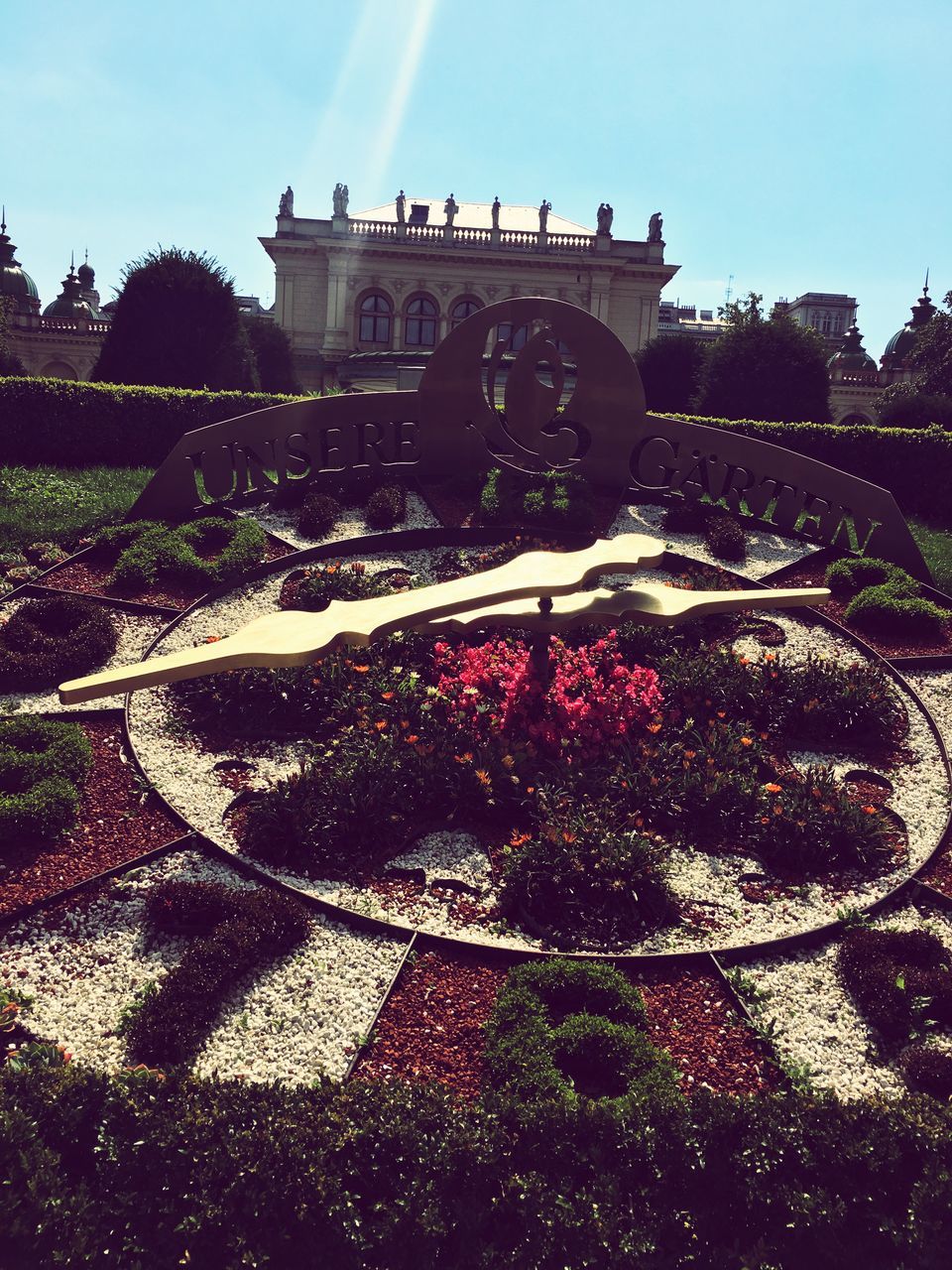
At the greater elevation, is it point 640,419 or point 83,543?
point 640,419

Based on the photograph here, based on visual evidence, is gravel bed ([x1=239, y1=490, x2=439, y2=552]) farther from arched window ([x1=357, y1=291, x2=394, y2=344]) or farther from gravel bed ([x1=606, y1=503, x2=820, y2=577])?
arched window ([x1=357, y1=291, x2=394, y2=344])

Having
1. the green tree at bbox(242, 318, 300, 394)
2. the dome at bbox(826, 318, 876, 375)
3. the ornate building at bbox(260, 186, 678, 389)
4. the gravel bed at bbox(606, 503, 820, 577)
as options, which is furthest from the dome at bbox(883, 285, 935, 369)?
the gravel bed at bbox(606, 503, 820, 577)

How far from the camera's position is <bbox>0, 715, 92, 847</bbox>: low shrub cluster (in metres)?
7.11

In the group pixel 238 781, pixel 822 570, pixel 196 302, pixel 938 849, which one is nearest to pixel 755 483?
pixel 822 570

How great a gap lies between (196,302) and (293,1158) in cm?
2283

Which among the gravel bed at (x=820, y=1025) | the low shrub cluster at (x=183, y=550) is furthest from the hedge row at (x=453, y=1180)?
the low shrub cluster at (x=183, y=550)

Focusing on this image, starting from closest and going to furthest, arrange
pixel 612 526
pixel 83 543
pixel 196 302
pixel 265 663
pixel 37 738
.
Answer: pixel 265 663, pixel 37 738, pixel 83 543, pixel 612 526, pixel 196 302

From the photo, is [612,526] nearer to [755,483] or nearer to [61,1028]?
[755,483]

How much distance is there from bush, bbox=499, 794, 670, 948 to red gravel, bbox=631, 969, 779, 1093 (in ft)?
1.64

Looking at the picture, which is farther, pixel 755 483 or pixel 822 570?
pixel 755 483

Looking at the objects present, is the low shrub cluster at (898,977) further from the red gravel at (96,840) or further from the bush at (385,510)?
the bush at (385,510)

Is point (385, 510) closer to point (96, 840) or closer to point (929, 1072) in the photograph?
point (96, 840)

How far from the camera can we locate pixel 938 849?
7.68 m

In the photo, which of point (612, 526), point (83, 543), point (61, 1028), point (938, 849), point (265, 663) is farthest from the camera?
point (612, 526)
